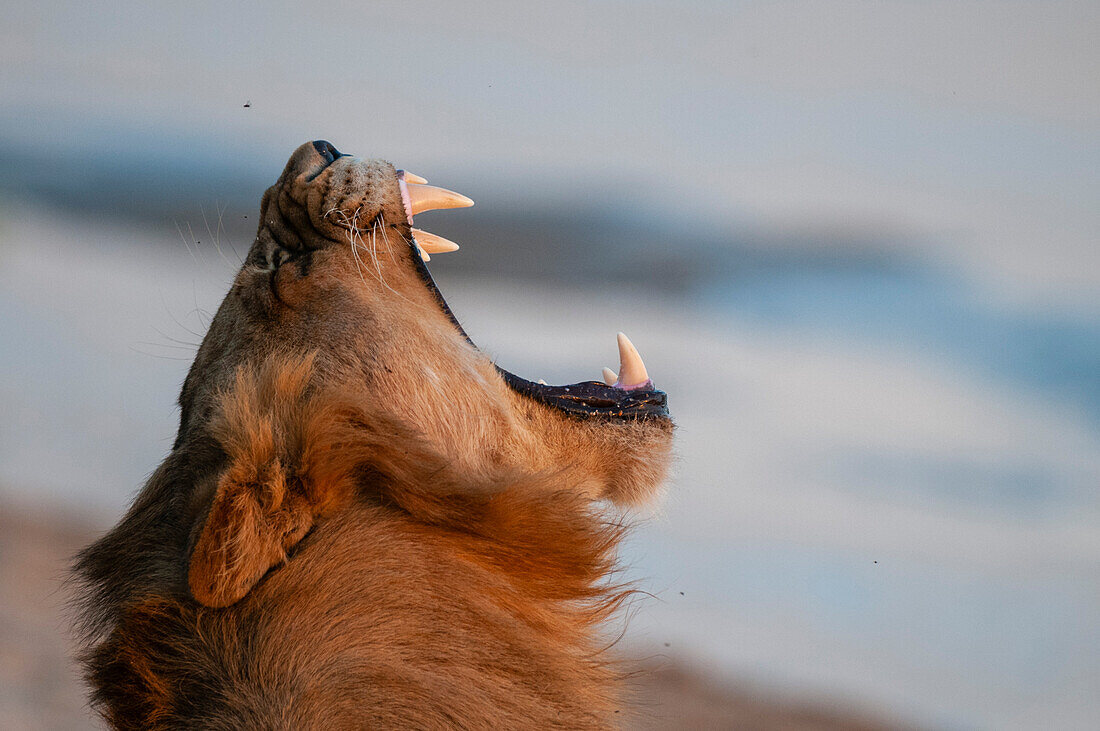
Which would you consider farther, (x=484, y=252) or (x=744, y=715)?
(x=744, y=715)

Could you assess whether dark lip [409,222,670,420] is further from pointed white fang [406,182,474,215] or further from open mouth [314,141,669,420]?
pointed white fang [406,182,474,215]

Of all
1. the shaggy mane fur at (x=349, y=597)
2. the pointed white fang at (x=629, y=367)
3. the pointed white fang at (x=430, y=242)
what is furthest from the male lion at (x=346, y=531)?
the pointed white fang at (x=629, y=367)

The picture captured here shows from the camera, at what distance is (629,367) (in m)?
2.45

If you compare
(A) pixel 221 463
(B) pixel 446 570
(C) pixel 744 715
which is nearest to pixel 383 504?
(B) pixel 446 570

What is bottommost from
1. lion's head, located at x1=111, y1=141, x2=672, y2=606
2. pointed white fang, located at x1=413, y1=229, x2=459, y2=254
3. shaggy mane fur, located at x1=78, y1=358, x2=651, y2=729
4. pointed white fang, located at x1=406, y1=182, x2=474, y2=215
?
shaggy mane fur, located at x1=78, y1=358, x2=651, y2=729

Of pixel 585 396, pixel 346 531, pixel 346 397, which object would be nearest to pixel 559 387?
pixel 585 396

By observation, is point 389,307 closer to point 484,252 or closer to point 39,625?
point 484,252

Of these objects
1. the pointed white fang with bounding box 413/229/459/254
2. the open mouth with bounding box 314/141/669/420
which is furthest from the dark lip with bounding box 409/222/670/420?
the pointed white fang with bounding box 413/229/459/254

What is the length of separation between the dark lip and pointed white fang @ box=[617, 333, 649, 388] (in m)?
0.04

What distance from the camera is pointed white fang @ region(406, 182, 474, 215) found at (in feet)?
7.41

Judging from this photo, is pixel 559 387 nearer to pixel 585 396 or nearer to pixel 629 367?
pixel 585 396

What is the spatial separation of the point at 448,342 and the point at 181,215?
8.67ft

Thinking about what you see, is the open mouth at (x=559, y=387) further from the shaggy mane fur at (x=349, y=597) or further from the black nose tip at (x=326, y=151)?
the shaggy mane fur at (x=349, y=597)

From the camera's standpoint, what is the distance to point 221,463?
1705mm
